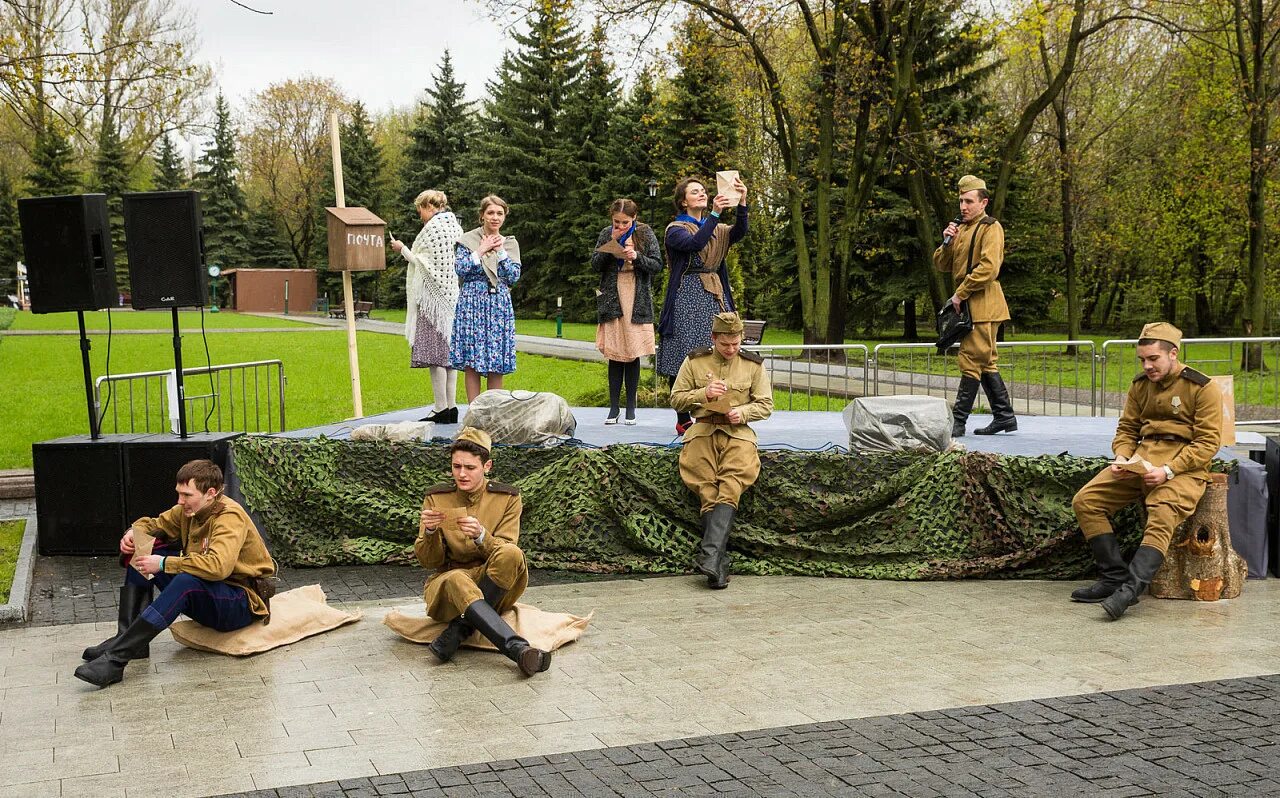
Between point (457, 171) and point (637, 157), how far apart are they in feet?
40.5

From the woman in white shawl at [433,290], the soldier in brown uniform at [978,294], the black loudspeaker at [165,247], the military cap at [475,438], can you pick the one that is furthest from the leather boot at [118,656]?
the soldier in brown uniform at [978,294]

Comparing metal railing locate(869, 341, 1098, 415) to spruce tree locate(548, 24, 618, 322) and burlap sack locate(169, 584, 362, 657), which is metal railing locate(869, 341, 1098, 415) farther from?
spruce tree locate(548, 24, 618, 322)

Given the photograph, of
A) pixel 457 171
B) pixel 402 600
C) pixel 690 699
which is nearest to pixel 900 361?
pixel 402 600

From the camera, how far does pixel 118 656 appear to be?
234 inches

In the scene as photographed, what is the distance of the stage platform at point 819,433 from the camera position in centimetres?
910

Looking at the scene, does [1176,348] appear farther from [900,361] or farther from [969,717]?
[900,361]

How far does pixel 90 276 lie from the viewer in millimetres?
8820

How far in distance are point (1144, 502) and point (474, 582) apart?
410 centimetres

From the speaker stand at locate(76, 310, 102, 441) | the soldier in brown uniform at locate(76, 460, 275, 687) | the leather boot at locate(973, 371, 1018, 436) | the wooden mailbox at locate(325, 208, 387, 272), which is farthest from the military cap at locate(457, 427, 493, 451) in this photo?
the wooden mailbox at locate(325, 208, 387, 272)

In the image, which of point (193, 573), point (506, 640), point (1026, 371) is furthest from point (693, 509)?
point (1026, 371)

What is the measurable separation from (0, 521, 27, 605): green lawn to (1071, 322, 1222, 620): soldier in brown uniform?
6605 millimetres

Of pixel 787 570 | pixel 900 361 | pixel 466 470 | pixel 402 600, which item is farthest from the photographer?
pixel 900 361

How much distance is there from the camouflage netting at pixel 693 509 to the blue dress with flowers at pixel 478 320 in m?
1.26

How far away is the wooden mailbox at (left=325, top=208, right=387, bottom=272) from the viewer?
11055mm
